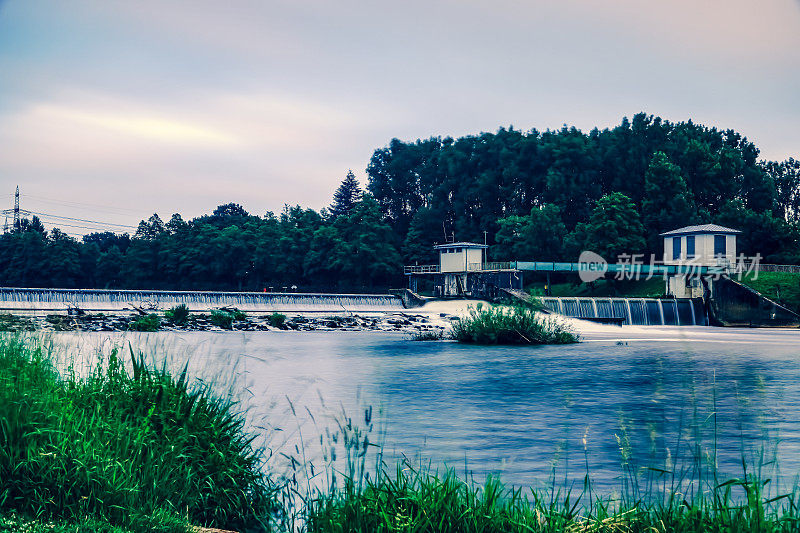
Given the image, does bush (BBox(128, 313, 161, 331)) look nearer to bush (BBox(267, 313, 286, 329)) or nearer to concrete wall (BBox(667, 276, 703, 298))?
bush (BBox(267, 313, 286, 329))

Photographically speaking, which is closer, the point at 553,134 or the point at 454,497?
the point at 454,497

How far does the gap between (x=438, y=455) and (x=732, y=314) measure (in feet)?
125

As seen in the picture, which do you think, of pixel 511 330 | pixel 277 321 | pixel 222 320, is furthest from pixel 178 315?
pixel 511 330

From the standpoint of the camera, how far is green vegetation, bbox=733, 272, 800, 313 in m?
40.6

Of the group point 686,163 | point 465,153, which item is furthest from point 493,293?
A: point 465,153

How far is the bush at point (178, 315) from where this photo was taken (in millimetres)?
36000

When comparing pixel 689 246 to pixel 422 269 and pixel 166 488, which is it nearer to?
pixel 422 269

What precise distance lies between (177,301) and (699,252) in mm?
33745

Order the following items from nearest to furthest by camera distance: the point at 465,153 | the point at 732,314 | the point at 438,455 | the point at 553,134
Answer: the point at 438,455
the point at 732,314
the point at 553,134
the point at 465,153

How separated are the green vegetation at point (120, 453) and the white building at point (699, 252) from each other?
147 ft

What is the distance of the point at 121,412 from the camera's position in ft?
19.0

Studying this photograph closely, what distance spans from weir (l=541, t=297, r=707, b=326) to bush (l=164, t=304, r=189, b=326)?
19.4 metres

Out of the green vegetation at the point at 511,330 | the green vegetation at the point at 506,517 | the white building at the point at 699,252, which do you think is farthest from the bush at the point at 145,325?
the white building at the point at 699,252

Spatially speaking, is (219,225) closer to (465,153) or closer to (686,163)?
(465,153)
